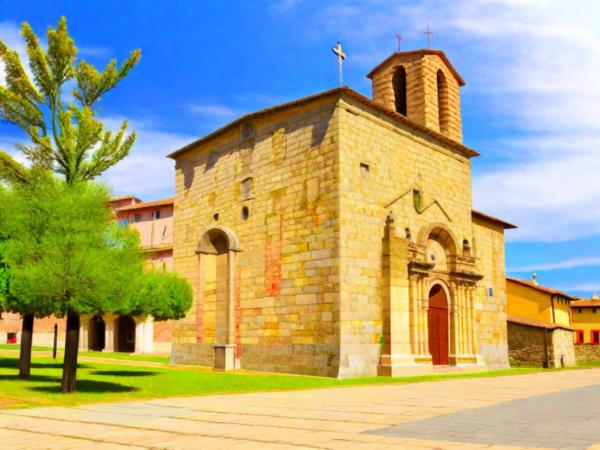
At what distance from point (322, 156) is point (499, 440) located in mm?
13348

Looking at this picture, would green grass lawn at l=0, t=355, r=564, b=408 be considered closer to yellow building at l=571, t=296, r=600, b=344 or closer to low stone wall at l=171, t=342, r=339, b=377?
low stone wall at l=171, t=342, r=339, b=377

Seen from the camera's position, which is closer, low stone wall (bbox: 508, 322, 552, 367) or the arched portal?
the arched portal

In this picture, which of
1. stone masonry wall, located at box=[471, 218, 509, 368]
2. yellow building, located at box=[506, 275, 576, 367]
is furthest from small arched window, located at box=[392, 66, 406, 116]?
yellow building, located at box=[506, 275, 576, 367]

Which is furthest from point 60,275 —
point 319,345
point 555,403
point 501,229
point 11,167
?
point 501,229

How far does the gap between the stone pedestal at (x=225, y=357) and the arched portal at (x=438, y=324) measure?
7.10 meters

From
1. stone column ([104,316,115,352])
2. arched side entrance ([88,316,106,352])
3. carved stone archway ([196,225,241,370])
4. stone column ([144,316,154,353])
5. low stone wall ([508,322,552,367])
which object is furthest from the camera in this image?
arched side entrance ([88,316,106,352])

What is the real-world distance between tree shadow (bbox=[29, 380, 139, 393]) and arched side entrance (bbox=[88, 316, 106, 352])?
28735 millimetres

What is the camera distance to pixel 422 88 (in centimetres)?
2397

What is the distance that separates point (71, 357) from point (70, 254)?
2.22 m

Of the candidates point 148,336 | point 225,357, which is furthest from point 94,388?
point 148,336

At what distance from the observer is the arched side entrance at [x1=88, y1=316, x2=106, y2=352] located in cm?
4125

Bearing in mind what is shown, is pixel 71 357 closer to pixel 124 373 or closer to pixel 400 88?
pixel 124 373

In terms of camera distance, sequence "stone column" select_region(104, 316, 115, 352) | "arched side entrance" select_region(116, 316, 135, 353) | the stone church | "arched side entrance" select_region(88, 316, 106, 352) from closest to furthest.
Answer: the stone church < "stone column" select_region(104, 316, 115, 352) < "arched side entrance" select_region(116, 316, 135, 353) < "arched side entrance" select_region(88, 316, 106, 352)

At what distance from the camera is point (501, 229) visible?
1148 inches
